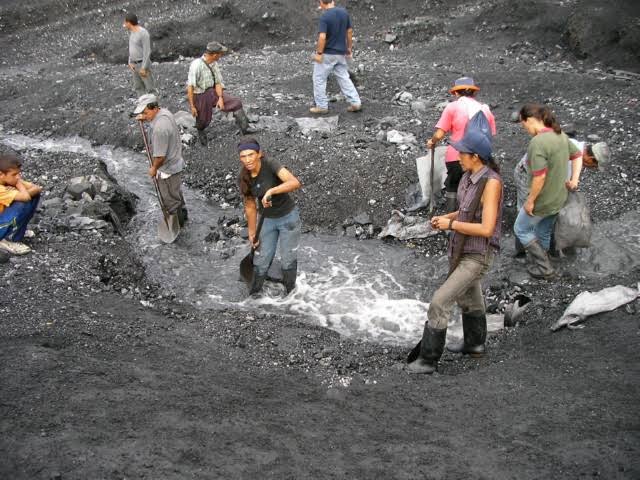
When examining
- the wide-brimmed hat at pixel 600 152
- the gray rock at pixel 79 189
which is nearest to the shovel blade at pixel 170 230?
the gray rock at pixel 79 189

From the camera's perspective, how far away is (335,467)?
3609 mm

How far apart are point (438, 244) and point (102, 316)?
395 cm

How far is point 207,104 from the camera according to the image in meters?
9.25

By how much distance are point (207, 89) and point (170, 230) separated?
256 centimetres

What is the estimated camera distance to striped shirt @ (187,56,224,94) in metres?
8.90

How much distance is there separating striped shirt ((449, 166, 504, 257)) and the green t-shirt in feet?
4.30

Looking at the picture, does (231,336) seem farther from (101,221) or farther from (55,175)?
(55,175)

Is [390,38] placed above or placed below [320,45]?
below

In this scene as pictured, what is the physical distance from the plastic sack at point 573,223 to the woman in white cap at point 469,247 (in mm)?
1813

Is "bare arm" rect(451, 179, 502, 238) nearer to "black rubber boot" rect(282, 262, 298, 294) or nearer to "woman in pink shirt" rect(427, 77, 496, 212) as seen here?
"woman in pink shirt" rect(427, 77, 496, 212)

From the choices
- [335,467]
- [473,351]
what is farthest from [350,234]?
[335,467]

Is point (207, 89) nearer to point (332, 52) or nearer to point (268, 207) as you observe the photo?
point (332, 52)

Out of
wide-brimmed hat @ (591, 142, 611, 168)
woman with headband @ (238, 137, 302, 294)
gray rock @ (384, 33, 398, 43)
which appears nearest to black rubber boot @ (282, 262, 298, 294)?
woman with headband @ (238, 137, 302, 294)

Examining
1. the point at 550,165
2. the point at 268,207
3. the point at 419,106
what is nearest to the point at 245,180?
the point at 268,207
